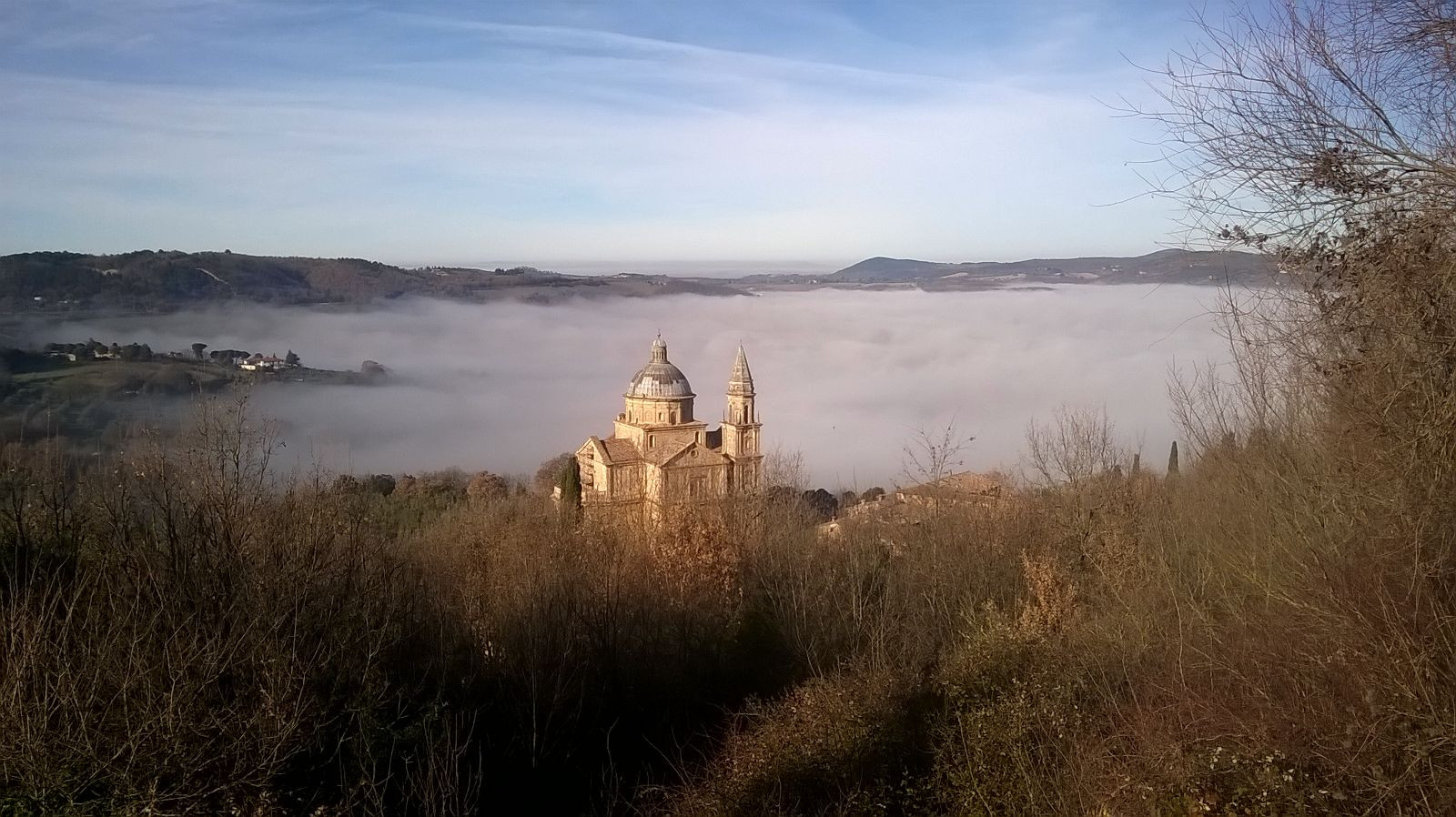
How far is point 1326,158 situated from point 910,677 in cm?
1064

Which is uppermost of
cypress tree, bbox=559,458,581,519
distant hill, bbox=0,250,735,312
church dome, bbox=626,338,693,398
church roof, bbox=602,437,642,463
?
distant hill, bbox=0,250,735,312

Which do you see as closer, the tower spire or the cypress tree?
the cypress tree

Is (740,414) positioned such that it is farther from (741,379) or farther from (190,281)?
(190,281)

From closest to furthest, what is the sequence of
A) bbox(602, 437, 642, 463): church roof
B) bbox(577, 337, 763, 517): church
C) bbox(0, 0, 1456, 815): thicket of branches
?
1. bbox(0, 0, 1456, 815): thicket of branches
2. bbox(577, 337, 763, 517): church
3. bbox(602, 437, 642, 463): church roof

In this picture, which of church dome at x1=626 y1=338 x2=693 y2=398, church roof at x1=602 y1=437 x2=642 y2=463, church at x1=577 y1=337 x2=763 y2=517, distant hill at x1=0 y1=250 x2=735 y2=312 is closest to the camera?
distant hill at x1=0 y1=250 x2=735 y2=312

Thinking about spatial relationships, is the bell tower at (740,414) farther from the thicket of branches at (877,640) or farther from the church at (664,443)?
the thicket of branches at (877,640)

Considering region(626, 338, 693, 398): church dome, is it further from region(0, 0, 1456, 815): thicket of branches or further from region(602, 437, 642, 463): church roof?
region(0, 0, 1456, 815): thicket of branches

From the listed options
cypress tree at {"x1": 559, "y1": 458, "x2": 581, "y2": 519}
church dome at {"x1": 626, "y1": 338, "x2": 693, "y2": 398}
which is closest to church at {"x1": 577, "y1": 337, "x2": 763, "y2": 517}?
church dome at {"x1": 626, "y1": 338, "x2": 693, "y2": 398}

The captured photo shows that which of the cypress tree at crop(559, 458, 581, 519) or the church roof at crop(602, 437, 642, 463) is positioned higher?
the cypress tree at crop(559, 458, 581, 519)

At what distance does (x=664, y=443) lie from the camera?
4078cm

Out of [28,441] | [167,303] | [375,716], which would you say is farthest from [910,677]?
[167,303]

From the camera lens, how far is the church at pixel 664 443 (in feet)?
123

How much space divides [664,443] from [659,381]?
5164mm

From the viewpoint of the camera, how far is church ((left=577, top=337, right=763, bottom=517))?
37.4 metres
